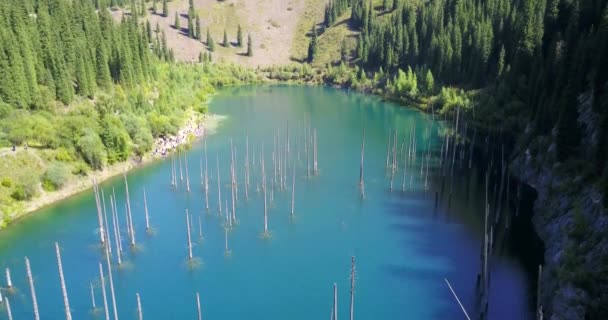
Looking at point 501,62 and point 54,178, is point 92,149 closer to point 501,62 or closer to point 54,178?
point 54,178

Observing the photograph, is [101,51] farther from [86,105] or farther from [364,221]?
[364,221]

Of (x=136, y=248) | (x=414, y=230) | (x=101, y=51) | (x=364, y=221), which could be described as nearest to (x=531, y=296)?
(x=414, y=230)

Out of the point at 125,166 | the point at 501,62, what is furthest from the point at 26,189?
the point at 501,62

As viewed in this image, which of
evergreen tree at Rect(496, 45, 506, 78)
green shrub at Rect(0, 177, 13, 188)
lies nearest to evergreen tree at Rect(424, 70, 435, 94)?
evergreen tree at Rect(496, 45, 506, 78)

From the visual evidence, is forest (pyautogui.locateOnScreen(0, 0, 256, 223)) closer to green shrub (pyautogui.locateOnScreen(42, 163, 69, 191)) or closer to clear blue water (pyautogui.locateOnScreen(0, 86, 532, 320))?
green shrub (pyautogui.locateOnScreen(42, 163, 69, 191))

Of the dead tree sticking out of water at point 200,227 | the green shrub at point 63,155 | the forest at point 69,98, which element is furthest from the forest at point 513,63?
the green shrub at point 63,155
